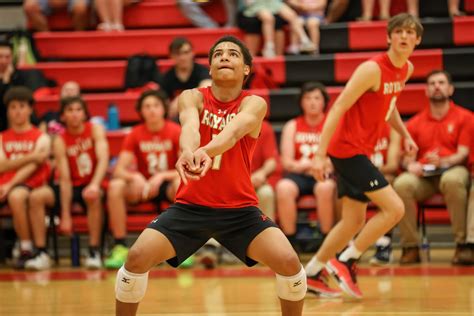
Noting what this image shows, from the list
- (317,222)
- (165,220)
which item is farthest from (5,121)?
(165,220)

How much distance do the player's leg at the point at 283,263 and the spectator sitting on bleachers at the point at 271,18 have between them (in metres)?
5.71

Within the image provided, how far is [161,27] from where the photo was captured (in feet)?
35.2

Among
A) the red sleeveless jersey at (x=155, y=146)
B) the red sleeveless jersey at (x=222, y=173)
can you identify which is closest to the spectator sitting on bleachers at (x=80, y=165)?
the red sleeveless jersey at (x=155, y=146)

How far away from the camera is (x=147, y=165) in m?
8.38

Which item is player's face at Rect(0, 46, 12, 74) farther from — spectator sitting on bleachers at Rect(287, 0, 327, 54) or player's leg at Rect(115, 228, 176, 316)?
player's leg at Rect(115, 228, 176, 316)

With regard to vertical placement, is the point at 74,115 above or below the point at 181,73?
below

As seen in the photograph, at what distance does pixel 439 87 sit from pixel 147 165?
265cm

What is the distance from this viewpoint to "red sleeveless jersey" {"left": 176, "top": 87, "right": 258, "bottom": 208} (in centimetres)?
434

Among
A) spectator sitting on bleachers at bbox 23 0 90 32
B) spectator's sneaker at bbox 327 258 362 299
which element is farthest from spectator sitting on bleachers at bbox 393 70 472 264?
spectator sitting on bleachers at bbox 23 0 90 32

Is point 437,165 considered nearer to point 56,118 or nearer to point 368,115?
point 368,115

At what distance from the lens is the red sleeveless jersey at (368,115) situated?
19.2 feet

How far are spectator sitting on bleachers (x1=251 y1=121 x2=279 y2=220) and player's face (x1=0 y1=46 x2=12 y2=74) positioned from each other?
9.16 feet

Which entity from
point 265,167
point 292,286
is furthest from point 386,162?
point 292,286

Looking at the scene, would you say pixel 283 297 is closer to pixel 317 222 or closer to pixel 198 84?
pixel 317 222
